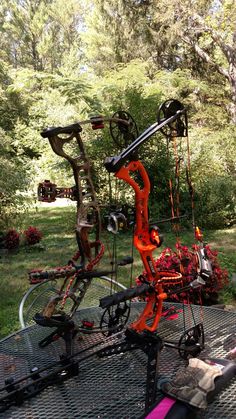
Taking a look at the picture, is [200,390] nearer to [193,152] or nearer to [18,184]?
[18,184]

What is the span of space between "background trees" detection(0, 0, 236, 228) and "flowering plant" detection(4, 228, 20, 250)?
1.26 feet

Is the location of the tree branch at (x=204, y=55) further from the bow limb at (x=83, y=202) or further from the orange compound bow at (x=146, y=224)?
the orange compound bow at (x=146, y=224)

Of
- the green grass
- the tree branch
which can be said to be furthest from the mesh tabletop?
the tree branch

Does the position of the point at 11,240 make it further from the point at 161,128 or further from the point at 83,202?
the point at 161,128

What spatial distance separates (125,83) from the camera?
8.46m

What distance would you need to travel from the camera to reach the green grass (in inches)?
156

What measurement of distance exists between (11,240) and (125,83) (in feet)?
14.0

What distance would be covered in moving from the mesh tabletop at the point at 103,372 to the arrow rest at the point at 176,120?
3.45 feet

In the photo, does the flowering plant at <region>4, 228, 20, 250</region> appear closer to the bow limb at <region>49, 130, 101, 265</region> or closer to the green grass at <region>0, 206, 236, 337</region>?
the green grass at <region>0, 206, 236, 337</region>

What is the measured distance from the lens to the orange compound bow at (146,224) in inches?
66.1

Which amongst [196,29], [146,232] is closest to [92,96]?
[196,29]

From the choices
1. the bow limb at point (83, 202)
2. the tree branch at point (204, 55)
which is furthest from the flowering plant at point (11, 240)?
the tree branch at point (204, 55)

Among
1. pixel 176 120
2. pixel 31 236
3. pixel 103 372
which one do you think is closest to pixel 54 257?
pixel 31 236

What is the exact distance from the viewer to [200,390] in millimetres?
1420
